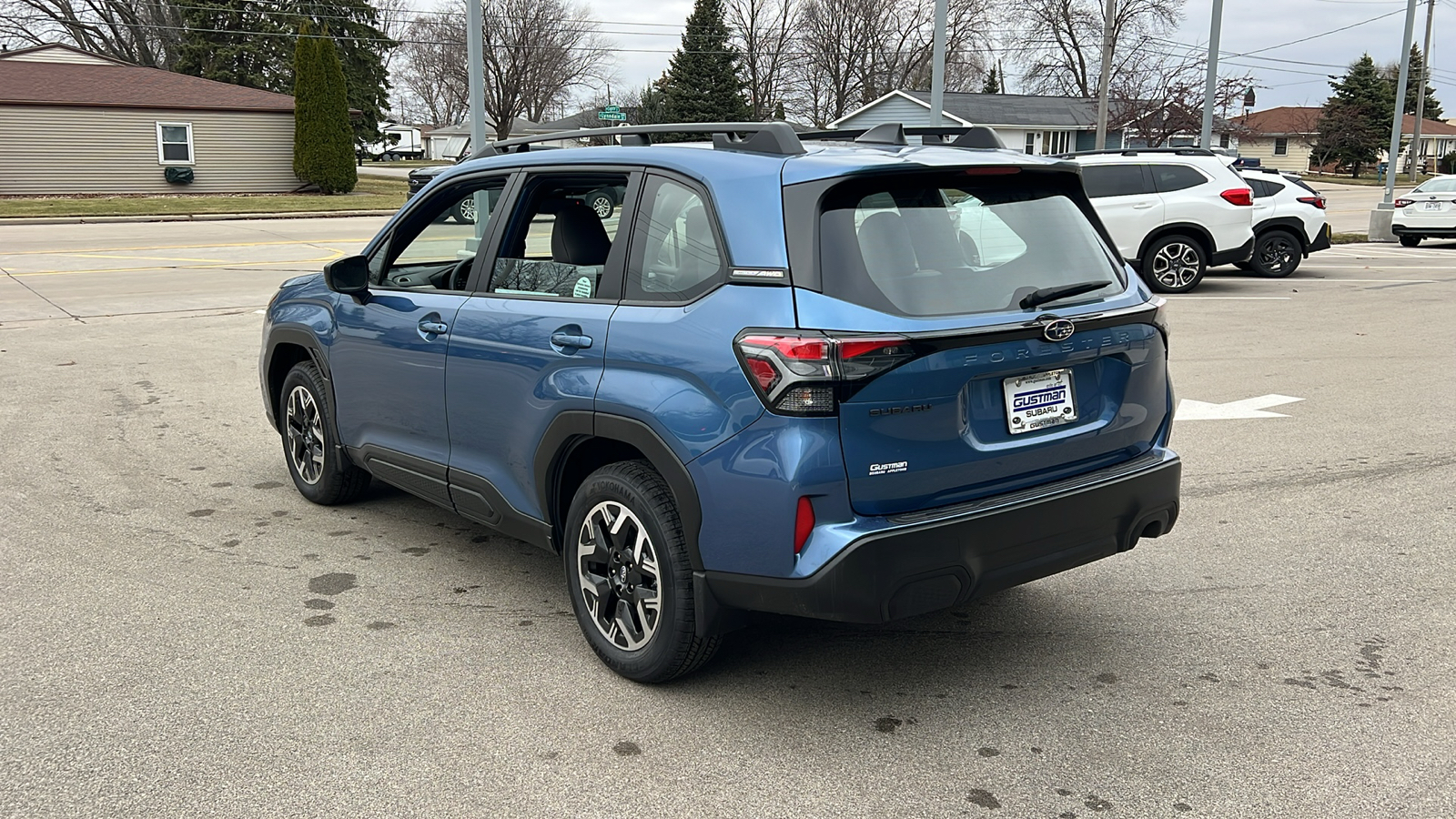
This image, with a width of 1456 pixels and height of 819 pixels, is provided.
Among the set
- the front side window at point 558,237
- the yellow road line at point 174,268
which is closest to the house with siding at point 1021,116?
the yellow road line at point 174,268

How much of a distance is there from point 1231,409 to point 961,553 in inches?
223

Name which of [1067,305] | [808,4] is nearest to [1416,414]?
[1067,305]

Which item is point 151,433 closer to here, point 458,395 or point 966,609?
point 458,395

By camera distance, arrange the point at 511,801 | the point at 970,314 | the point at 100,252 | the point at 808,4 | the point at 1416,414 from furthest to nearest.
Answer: the point at 808,4 → the point at 100,252 → the point at 1416,414 → the point at 970,314 → the point at 511,801

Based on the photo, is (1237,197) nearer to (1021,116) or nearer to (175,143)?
(175,143)

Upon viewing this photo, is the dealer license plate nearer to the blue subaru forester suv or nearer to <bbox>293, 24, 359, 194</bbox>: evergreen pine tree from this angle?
the blue subaru forester suv

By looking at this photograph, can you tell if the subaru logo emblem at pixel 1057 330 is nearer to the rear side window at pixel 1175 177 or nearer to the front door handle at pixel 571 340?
the front door handle at pixel 571 340

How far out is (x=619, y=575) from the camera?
13.0ft

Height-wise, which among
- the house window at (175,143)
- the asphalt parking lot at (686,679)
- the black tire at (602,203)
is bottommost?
the asphalt parking lot at (686,679)

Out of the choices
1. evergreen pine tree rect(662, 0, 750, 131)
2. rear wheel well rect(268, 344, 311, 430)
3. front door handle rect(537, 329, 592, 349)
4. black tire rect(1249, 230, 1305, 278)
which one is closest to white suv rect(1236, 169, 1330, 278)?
black tire rect(1249, 230, 1305, 278)

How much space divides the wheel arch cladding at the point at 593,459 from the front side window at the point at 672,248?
17.0 inches

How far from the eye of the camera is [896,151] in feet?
13.1

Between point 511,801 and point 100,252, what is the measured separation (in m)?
21.4

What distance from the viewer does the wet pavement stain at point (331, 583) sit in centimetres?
483
